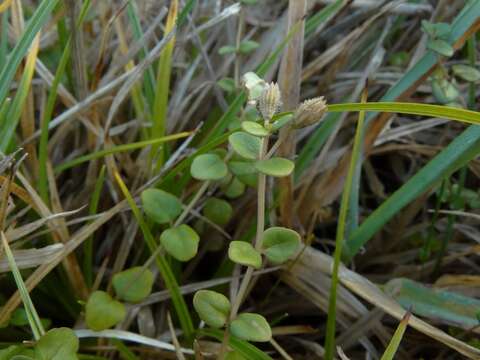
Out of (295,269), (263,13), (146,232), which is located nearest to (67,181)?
(146,232)

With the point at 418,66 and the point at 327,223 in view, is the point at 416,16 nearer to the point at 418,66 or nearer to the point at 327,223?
the point at 418,66

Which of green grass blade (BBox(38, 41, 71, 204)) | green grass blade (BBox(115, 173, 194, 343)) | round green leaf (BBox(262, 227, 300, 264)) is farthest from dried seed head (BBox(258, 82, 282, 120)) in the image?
green grass blade (BBox(38, 41, 71, 204))

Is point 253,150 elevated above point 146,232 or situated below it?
above

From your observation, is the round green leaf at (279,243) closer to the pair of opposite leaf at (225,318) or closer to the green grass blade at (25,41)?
the pair of opposite leaf at (225,318)

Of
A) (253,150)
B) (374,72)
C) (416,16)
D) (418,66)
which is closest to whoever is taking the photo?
(253,150)

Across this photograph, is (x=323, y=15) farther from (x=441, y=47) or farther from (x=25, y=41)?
(x=25, y=41)

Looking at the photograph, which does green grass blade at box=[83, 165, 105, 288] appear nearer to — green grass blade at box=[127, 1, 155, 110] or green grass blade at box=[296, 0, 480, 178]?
green grass blade at box=[127, 1, 155, 110]

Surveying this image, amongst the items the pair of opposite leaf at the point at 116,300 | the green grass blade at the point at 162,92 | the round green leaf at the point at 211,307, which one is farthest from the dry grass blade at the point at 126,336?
the green grass blade at the point at 162,92
